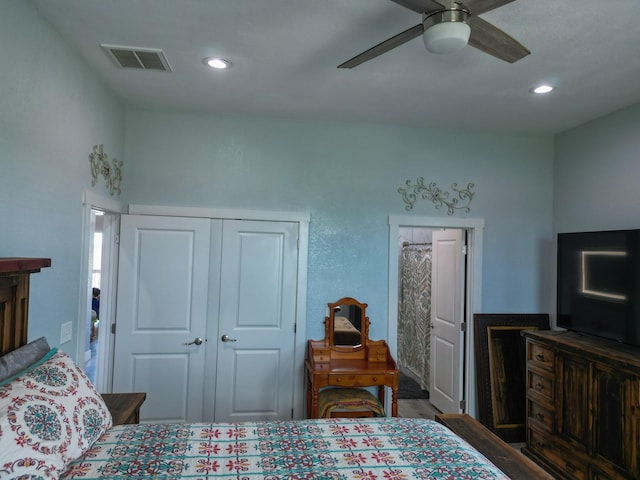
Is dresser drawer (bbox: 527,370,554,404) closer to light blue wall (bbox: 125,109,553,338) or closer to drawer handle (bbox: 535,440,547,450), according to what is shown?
drawer handle (bbox: 535,440,547,450)

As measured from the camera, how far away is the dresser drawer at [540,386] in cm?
315

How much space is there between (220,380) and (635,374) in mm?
2866

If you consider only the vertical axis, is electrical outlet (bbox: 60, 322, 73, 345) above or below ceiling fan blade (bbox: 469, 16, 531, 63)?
below

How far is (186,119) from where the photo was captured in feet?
11.4

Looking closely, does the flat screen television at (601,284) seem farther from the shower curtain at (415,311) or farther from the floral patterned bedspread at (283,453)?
the shower curtain at (415,311)

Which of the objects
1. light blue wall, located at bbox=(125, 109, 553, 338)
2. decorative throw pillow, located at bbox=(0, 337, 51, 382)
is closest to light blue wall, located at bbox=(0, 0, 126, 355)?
decorative throw pillow, located at bbox=(0, 337, 51, 382)

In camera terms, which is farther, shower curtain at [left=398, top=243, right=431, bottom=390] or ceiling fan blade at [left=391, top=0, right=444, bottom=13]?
shower curtain at [left=398, top=243, right=431, bottom=390]

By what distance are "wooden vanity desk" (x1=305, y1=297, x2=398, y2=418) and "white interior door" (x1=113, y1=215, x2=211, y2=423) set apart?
3.07ft

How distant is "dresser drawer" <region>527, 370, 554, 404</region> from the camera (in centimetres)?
A: 315

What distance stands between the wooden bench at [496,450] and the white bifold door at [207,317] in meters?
1.59

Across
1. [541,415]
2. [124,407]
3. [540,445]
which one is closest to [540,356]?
[541,415]

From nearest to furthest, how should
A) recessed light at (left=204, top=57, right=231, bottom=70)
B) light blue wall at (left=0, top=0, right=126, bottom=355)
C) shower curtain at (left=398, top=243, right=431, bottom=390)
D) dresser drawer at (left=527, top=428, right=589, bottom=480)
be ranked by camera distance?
light blue wall at (left=0, top=0, right=126, bottom=355)
recessed light at (left=204, top=57, right=231, bottom=70)
dresser drawer at (left=527, top=428, right=589, bottom=480)
shower curtain at (left=398, top=243, right=431, bottom=390)

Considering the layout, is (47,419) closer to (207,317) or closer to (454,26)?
(454,26)

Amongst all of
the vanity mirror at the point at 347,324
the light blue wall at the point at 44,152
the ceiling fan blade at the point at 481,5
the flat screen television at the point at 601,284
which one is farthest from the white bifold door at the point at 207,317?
the ceiling fan blade at the point at 481,5
